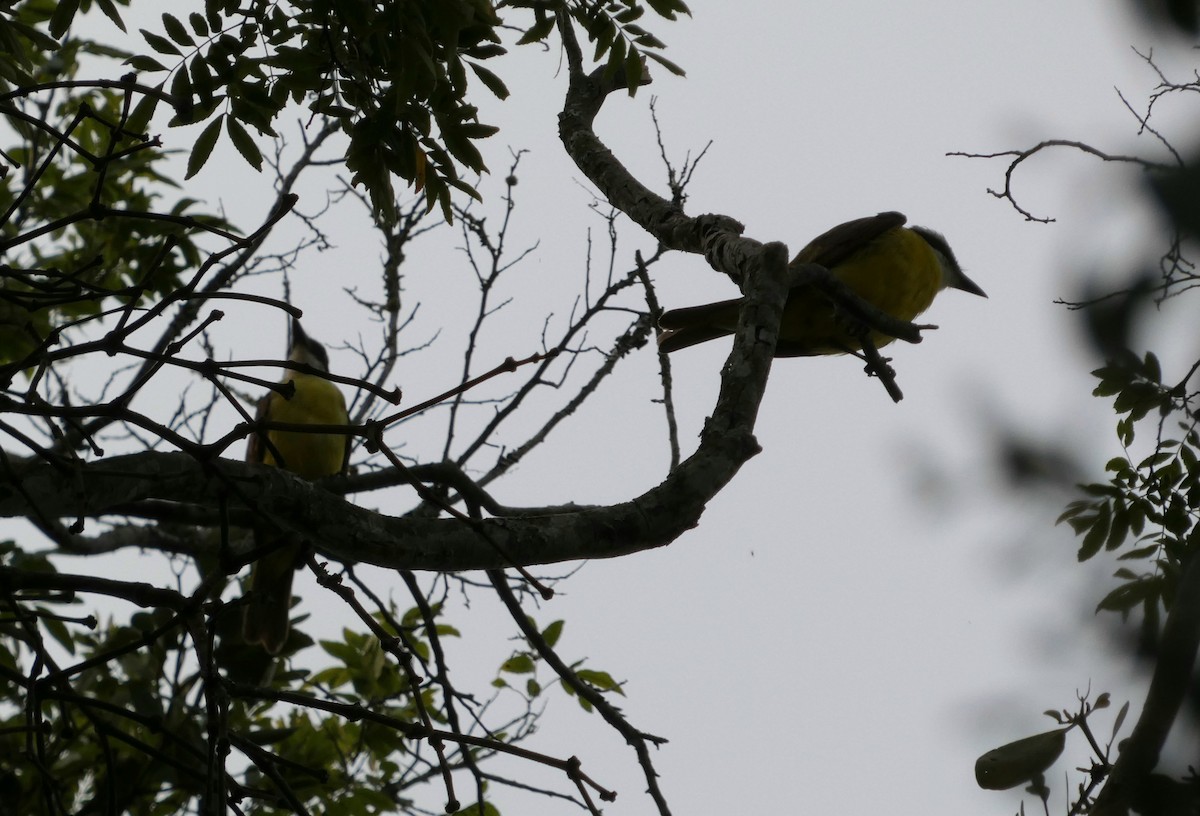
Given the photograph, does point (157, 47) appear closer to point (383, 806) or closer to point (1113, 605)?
point (383, 806)

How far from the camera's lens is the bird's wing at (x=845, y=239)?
5.19m

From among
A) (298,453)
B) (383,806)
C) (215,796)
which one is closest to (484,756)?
(383,806)

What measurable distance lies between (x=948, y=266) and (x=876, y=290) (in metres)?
1.35

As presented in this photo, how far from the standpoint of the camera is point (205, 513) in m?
3.61

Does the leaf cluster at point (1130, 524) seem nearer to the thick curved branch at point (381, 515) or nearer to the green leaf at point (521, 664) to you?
the thick curved branch at point (381, 515)

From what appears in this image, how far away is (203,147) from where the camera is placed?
8.86ft

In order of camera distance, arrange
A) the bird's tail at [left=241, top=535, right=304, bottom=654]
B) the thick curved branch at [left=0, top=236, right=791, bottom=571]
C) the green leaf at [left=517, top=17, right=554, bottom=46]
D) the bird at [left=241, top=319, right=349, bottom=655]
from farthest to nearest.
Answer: the bird at [left=241, top=319, right=349, bottom=655], the bird's tail at [left=241, top=535, right=304, bottom=654], the green leaf at [left=517, top=17, right=554, bottom=46], the thick curved branch at [left=0, top=236, right=791, bottom=571]

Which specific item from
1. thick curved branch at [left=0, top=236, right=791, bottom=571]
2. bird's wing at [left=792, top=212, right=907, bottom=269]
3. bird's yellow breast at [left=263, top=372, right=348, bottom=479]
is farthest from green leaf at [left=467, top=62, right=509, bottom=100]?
bird's yellow breast at [left=263, top=372, right=348, bottom=479]

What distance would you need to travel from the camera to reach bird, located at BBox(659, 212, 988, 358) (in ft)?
15.6

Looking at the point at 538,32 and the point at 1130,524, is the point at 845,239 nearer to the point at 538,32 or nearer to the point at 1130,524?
the point at 538,32

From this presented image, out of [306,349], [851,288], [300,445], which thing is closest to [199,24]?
[851,288]

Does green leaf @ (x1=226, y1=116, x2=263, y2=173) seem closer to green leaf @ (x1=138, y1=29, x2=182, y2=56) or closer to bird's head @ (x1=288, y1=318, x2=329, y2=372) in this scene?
green leaf @ (x1=138, y1=29, x2=182, y2=56)

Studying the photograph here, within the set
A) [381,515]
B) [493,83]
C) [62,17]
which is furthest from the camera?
[493,83]

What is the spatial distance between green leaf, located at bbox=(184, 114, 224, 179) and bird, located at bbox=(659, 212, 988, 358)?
2.32 metres
